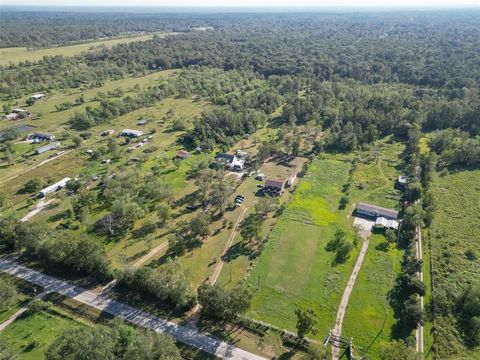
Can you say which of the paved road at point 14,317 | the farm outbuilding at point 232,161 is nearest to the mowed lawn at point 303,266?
the farm outbuilding at point 232,161

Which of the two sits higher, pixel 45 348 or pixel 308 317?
pixel 308 317

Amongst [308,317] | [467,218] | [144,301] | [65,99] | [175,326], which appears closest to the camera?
[308,317]

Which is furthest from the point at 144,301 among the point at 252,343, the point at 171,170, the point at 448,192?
the point at 448,192

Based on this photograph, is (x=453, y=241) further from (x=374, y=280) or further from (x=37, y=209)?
(x=37, y=209)

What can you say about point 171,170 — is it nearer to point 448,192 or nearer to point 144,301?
point 144,301

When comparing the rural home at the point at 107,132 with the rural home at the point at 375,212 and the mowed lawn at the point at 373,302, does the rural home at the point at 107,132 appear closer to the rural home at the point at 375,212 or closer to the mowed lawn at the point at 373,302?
the rural home at the point at 375,212

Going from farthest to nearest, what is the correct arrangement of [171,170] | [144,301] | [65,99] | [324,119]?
[65,99]
[324,119]
[171,170]
[144,301]

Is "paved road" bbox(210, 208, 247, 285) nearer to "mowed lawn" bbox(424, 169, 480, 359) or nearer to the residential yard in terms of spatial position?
the residential yard
